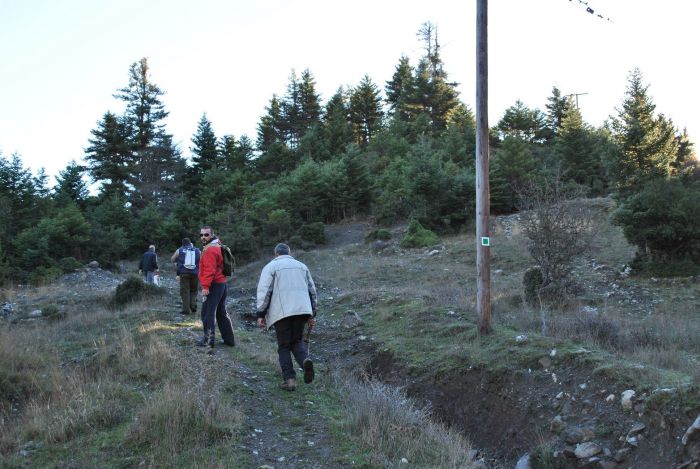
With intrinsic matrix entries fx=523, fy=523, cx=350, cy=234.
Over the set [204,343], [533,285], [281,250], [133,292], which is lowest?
[204,343]

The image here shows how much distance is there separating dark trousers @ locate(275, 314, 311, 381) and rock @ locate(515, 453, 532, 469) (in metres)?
2.77

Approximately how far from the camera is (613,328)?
836cm

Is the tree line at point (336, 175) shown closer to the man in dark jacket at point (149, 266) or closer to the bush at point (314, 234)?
the bush at point (314, 234)

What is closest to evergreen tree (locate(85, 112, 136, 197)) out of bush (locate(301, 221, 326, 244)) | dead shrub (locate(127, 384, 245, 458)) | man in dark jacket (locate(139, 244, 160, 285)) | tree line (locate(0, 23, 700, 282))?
tree line (locate(0, 23, 700, 282))

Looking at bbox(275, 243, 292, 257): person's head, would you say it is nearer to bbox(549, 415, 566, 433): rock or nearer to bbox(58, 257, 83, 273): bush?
bbox(549, 415, 566, 433): rock

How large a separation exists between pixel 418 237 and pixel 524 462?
18.4m

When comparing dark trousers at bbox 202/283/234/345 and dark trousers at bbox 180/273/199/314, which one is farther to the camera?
dark trousers at bbox 180/273/199/314

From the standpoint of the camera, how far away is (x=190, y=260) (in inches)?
438

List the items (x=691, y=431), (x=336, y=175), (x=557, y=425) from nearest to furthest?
(x=691, y=431) < (x=557, y=425) < (x=336, y=175)

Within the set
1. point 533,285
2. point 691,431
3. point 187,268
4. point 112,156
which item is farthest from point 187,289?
point 112,156

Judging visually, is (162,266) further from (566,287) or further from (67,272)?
(566,287)

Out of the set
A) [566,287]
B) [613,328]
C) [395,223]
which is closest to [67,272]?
[395,223]

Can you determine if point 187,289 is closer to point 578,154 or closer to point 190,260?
point 190,260

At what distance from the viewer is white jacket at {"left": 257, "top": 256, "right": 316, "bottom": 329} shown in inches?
259
